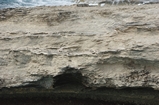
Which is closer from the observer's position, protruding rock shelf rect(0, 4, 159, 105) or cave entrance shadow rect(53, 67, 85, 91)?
protruding rock shelf rect(0, 4, 159, 105)

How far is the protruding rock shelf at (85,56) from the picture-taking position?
4.10 meters

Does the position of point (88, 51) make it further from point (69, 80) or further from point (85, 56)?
point (69, 80)

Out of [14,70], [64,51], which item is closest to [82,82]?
[64,51]

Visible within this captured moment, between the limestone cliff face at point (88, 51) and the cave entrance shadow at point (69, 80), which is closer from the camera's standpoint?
the limestone cliff face at point (88, 51)

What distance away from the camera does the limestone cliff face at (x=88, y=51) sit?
4078 mm

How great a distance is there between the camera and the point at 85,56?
4.18m

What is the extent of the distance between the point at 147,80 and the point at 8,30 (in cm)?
305

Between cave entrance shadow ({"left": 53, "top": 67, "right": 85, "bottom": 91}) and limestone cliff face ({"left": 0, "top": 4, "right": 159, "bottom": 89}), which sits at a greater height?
limestone cliff face ({"left": 0, "top": 4, "right": 159, "bottom": 89})

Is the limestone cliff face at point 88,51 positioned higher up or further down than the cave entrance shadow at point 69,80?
higher up

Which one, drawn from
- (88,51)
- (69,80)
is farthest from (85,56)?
(69,80)

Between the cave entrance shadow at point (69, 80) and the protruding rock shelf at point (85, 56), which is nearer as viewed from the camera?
the protruding rock shelf at point (85, 56)

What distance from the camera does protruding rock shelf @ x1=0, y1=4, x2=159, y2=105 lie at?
4.10 m

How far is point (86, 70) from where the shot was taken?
13.8 ft

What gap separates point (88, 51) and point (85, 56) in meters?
0.11
